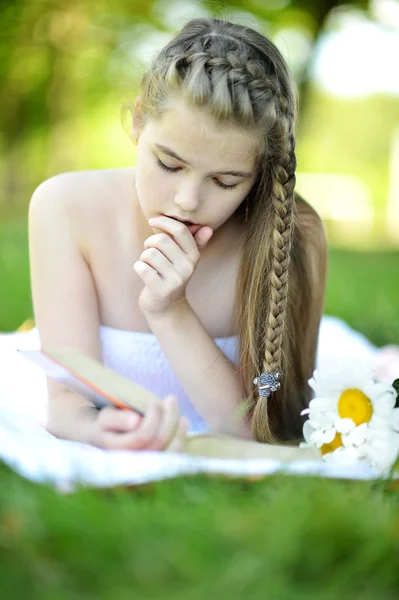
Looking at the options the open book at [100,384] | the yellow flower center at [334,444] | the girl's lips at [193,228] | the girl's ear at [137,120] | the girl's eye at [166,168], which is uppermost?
the girl's ear at [137,120]

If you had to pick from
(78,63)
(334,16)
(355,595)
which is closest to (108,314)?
(355,595)

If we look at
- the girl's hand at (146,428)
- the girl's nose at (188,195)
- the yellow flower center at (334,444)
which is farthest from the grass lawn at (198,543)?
the girl's nose at (188,195)

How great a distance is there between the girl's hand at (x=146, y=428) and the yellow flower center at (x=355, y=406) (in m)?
0.42

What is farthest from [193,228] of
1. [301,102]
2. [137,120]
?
[301,102]

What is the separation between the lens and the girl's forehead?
2.18 metres

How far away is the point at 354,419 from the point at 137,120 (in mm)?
1197

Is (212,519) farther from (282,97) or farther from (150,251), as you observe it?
(282,97)

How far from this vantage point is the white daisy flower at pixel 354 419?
1.93 m

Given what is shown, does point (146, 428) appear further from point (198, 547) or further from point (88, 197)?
point (88, 197)

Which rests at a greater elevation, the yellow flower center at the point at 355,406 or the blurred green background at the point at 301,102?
the yellow flower center at the point at 355,406

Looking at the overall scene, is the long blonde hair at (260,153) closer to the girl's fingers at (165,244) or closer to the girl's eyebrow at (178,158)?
the girl's eyebrow at (178,158)

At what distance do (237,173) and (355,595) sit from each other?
132 cm

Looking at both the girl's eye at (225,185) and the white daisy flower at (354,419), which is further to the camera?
the girl's eye at (225,185)

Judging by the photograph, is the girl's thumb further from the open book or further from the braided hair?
the open book
